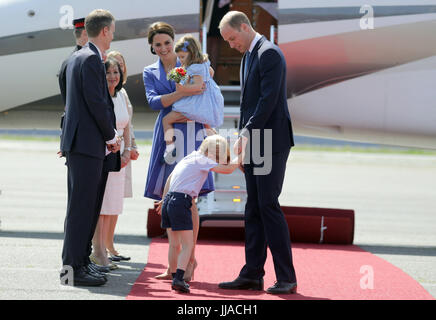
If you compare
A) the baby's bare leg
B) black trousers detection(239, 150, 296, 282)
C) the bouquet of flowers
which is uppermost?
the bouquet of flowers

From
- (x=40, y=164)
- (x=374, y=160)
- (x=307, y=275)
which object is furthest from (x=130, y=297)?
(x=374, y=160)

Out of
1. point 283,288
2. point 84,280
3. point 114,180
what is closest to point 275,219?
point 283,288

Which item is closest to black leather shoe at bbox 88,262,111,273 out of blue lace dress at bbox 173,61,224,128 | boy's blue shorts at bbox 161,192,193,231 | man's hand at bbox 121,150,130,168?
man's hand at bbox 121,150,130,168

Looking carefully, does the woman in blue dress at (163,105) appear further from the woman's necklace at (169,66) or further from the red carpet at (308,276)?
the red carpet at (308,276)

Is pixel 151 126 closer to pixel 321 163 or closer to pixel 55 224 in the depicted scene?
pixel 55 224

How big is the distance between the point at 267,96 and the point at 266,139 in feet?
0.92

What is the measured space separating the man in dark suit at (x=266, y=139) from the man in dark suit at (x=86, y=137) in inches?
33.4

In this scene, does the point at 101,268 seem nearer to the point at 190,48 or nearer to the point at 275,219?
the point at 275,219

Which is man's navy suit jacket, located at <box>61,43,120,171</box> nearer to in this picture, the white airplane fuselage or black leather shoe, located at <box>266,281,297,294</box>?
black leather shoe, located at <box>266,281,297,294</box>

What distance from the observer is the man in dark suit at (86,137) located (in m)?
5.25

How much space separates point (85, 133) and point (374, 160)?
2723cm

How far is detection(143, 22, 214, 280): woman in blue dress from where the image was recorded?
5.78m

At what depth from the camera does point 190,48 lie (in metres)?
5.61

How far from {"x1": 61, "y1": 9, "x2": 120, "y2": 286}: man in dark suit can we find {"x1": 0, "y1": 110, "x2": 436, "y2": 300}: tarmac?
29 centimetres
